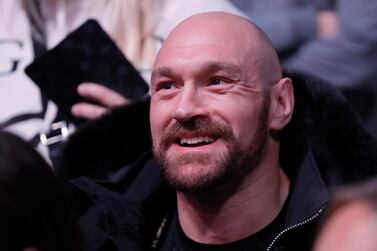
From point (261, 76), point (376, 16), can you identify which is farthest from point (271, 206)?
point (376, 16)

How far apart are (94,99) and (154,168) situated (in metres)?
0.30

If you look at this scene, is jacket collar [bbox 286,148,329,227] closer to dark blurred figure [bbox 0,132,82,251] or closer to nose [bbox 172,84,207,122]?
nose [bbox 172,84,207,122]

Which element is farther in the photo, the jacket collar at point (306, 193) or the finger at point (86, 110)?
the finger at point (86, 110)

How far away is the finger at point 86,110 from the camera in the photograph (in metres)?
1.80

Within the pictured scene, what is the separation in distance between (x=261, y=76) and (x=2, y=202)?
2.35ft

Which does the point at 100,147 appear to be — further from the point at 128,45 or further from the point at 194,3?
the point at 194,3

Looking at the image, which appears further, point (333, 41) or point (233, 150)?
point (333, 41)

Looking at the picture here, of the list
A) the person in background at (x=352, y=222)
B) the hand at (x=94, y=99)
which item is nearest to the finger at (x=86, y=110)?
the hand at (x=94, y=99)

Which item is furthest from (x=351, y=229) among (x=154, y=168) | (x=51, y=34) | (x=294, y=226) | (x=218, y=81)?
(x=51, y=34)

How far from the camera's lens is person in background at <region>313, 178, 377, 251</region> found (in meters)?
0.70

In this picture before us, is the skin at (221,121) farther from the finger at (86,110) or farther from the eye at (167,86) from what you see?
the finger at (86,110)

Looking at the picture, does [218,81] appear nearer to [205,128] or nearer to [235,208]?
[205,128]

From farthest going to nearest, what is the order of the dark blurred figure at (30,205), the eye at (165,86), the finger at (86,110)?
the finger at (86,110) < the eye at (165,86) < the dark blurred figure at (30,205)

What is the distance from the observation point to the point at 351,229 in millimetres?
722
